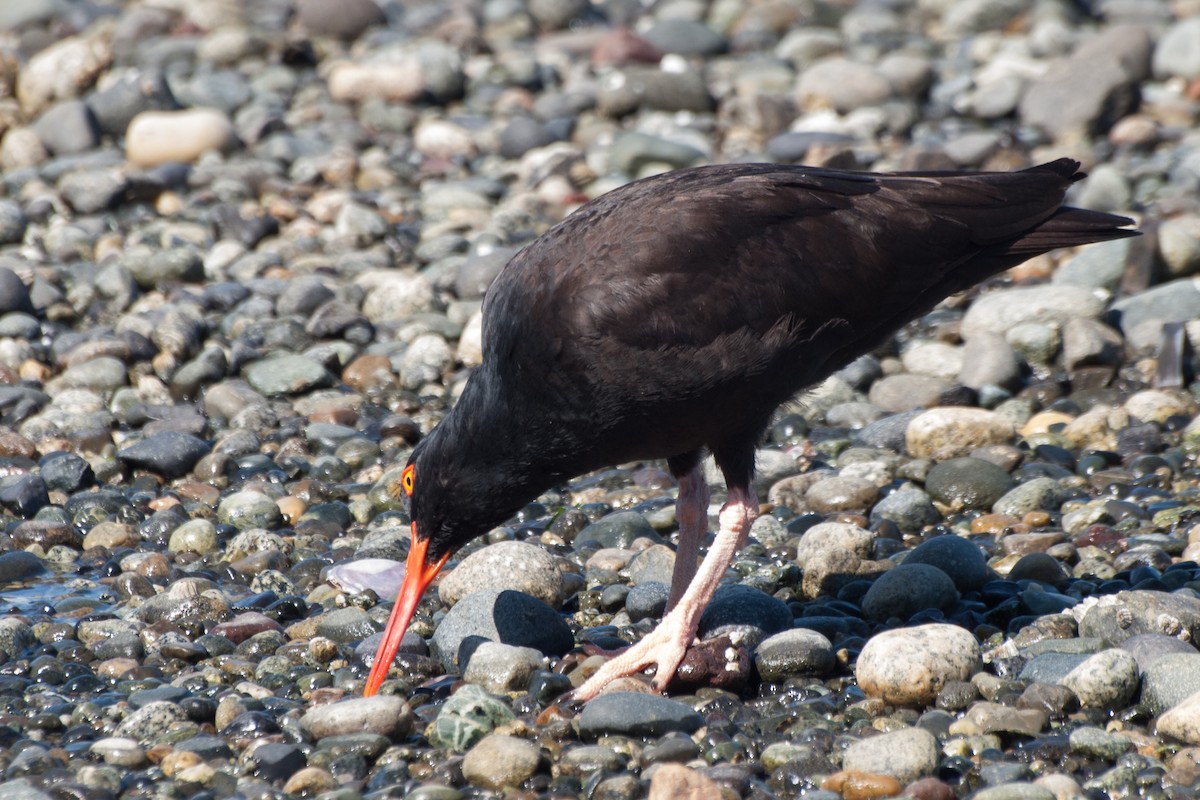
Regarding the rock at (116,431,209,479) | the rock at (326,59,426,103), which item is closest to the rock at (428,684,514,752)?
the rock at (116,431,209,479)

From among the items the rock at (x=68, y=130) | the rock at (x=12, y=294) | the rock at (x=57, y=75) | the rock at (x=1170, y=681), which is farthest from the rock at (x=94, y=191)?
the rock at (x=1170, y=681)

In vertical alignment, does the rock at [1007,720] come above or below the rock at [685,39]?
below

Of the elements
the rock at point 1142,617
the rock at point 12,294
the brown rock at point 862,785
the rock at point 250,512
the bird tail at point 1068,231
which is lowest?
the rock at point 1142,617

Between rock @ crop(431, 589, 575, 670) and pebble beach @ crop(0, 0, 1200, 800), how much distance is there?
2cm

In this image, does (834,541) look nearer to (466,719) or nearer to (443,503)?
(443,503)

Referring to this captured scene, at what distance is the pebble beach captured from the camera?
4598 mm

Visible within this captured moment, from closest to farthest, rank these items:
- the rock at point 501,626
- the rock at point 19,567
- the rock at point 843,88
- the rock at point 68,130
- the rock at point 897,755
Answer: the rock at point 897,755 < the rock at point 501,626 < the rock at point 19,567 < the rock at point 68,130 < the rock at point 843,88

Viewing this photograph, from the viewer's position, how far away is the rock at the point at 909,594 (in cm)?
545

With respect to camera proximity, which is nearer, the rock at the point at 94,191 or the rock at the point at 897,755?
the rock at the point at 897,755

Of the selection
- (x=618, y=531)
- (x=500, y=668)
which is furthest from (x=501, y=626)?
(x=618, y=531)

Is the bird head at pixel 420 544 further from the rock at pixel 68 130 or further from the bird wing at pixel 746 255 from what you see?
the rock at pixel 68 130

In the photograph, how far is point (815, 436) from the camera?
7449 millimetres

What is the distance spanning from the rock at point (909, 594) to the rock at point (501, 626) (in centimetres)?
122

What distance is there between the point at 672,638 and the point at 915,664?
86 centimetres
